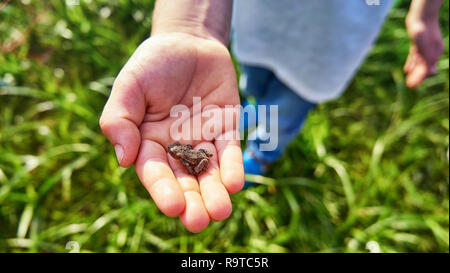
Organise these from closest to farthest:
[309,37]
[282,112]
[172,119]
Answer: [172,119]
[309,37]
[282,112]

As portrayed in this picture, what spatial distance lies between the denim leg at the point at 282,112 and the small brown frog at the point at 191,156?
0.87 m

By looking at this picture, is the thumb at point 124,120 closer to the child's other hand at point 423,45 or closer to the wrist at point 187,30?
the wrist at point 187,30

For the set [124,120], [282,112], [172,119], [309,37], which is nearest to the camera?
[124,120]

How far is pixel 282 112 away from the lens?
2150 millimetres

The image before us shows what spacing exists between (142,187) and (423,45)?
81.5 inches

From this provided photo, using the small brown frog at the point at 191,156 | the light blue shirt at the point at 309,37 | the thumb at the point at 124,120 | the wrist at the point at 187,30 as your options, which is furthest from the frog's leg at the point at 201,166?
the light blue shirt at the point at 309,37

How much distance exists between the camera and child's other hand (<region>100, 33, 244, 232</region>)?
1.20 meters


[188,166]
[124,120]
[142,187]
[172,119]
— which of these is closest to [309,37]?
[172,119]

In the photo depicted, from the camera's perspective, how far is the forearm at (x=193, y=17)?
1540 millimetres

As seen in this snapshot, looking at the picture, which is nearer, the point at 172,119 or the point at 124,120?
the point at 124,120

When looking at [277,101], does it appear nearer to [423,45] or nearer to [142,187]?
[423,45]

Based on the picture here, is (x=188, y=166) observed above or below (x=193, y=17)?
below

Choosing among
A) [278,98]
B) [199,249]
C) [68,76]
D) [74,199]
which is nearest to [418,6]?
[278,98]

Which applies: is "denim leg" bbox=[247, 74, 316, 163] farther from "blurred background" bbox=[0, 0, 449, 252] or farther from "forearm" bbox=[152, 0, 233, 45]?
"forearm" bbox=[152, 0, 233, 45]
